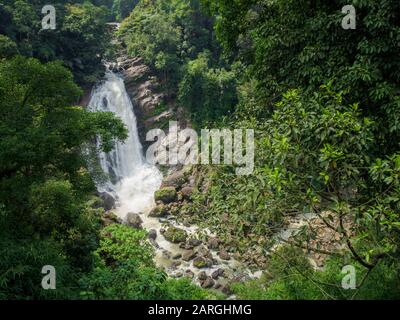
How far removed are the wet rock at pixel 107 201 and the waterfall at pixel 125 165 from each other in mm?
476

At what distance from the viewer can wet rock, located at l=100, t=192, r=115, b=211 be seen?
71.2 ft

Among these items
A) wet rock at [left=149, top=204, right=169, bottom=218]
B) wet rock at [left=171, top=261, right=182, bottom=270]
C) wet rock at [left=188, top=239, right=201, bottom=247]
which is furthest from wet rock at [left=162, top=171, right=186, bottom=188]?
wet rock at [left=171, top=261, right=182, bottom=270]

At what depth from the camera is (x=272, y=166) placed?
221 inches

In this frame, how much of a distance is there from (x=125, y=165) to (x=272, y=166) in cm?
2117

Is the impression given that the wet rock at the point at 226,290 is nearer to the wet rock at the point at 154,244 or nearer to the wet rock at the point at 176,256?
the wet rock at the point at 176,256

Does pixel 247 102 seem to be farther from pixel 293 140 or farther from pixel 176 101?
pixel 176 101

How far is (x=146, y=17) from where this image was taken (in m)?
36.4

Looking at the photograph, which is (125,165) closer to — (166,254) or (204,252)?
(166,254)

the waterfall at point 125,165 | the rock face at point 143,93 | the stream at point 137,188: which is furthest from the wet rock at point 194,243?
the rock face at point 143,93

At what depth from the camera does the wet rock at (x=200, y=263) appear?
52.1 ft

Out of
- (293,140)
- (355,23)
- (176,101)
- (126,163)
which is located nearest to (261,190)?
(293,140)

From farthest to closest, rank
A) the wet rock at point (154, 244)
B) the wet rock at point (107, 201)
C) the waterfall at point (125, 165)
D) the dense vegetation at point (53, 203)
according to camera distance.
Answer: the waterfall at point (125, 165) → the wet rock at point (107, 201) → the wet rock at point (154, 244) → the dense vegetation at point (53, 203)

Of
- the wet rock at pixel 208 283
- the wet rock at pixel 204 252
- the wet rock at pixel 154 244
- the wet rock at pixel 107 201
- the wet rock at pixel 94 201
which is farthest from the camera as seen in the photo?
the wet rock at pixel 107 201

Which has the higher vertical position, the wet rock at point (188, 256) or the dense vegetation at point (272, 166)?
the dense vegetation at point (272, 166)
